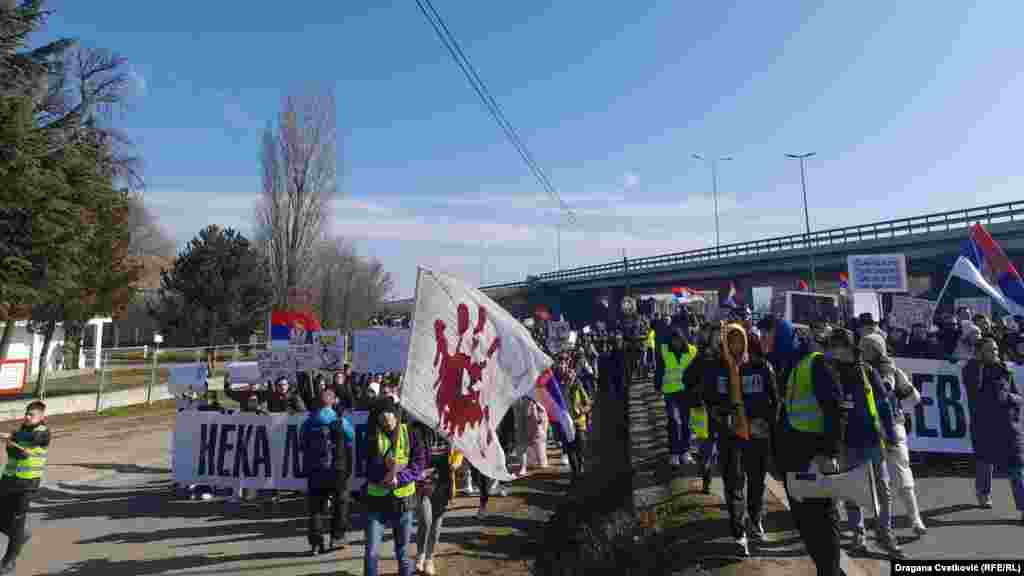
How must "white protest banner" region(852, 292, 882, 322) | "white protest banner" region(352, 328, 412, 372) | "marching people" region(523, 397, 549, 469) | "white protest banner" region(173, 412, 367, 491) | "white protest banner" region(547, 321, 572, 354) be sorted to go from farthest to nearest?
"white protest banner" region(547, 321, 572, 354) → "white protest banner" region(852, 292, 882, 322) → "white protest banner" region(352, 328, 412, 372) → "marching people" region(523, 397, 549, 469) → "white protest banner" region(173, 412, 367, 491)

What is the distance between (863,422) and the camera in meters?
5.38

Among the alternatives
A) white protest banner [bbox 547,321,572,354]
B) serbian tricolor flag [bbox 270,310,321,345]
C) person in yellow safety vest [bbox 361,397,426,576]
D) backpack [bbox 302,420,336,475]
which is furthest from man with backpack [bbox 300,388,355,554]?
white protest banner [bbox 547,321,572,354]

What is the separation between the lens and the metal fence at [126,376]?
23797 millimetres

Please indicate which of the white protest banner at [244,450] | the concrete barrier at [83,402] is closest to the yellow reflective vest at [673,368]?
the white protest banner at [244,450]

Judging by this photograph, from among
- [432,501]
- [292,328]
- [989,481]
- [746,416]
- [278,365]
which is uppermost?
[292,328]

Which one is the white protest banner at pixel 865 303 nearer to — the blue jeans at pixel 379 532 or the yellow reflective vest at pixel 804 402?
the yellow reflective vest at pixel 804 402

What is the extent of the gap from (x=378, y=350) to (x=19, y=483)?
6.37 m

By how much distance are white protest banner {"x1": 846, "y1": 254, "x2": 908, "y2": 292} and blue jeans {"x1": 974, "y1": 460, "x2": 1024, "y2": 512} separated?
8.41 m

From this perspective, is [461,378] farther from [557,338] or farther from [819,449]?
[557,338]

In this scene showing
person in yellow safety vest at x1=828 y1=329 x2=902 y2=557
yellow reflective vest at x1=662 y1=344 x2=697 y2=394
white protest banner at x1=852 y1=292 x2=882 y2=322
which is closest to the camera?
person in yellow safety vest at x1=828 y1=329 x2=902 y2=557

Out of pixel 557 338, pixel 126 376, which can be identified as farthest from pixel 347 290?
pixel 557 338

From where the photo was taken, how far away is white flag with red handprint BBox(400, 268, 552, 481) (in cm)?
510

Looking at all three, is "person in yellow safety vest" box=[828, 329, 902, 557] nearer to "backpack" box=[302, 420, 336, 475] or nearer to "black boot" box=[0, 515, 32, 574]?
"backpack" box=[302, 420, 336, 475]

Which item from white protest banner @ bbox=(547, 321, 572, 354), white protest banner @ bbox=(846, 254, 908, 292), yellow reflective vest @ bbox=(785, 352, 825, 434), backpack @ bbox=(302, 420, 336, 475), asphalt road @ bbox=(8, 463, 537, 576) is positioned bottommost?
asphalt road @ bbox=(8, 463, 537, 576)
